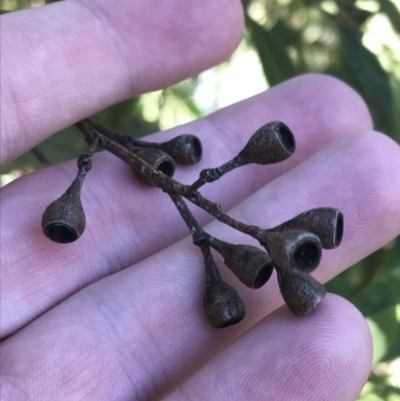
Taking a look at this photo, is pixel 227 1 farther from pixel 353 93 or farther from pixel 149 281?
pixel 149 281

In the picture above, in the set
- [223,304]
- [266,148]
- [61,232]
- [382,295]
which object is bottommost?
[382,295]

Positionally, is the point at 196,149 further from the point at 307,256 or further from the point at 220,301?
the point at 307,256

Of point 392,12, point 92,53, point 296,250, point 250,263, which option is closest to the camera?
point 296,250

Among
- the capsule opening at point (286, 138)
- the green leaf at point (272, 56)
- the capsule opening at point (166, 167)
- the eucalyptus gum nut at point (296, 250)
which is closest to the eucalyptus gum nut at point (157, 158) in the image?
the capsule opening at point (166, 167)

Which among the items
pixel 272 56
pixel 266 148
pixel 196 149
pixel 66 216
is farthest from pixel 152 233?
pixel 272 56

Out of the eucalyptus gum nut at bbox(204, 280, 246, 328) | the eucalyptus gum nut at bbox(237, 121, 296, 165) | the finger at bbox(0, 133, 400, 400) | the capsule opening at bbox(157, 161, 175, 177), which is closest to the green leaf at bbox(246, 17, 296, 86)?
the finger at bbox(0, 133, 400, 400)

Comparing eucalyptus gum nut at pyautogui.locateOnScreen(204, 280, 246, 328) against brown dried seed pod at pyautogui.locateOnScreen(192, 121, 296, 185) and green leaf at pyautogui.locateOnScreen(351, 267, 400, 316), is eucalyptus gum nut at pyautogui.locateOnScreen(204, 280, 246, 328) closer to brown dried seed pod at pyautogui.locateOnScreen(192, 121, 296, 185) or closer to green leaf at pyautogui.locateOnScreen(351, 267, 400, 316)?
brown dried seed pod at pyautogui.locateOnScreen(192, 121, 296, 185)

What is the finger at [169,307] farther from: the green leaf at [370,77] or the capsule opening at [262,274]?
the green leaf at [370,77]

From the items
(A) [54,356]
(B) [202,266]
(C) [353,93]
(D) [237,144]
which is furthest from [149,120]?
(A) [54,356]
